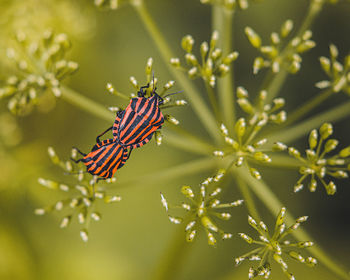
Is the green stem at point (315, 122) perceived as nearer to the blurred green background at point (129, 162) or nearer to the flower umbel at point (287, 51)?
the flower umbel at point (287, 51)

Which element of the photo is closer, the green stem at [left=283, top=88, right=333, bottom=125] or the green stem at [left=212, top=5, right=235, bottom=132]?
the green stem at [left=283, top=88, right=333, bottom=125]

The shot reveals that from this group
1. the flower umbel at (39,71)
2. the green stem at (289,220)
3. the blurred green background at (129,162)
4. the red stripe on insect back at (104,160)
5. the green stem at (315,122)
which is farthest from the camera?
the blurred green background at (129,162)

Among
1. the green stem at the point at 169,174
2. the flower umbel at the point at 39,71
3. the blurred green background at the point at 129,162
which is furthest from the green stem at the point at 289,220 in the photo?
the flower umbel at the point at 39,71

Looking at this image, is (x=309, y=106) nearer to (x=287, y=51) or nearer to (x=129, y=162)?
(x=287, y=51)

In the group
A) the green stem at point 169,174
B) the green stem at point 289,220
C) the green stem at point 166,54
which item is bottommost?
the green stem at point 289,220

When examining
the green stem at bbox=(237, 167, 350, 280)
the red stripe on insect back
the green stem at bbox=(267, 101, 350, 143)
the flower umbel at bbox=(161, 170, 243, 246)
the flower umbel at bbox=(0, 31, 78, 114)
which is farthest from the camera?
the green stem at bbox=(267, 101, 350, 143)

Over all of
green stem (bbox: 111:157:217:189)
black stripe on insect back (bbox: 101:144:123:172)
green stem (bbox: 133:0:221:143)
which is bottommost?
green stem (bbox: 111:157:217:189)

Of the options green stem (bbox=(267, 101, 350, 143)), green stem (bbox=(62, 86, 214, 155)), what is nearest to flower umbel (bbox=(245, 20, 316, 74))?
green stem (bbox=(267, 101, 350, 143))

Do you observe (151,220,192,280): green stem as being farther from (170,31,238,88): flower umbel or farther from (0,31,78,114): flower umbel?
(0,31,78,114): flower umbel
